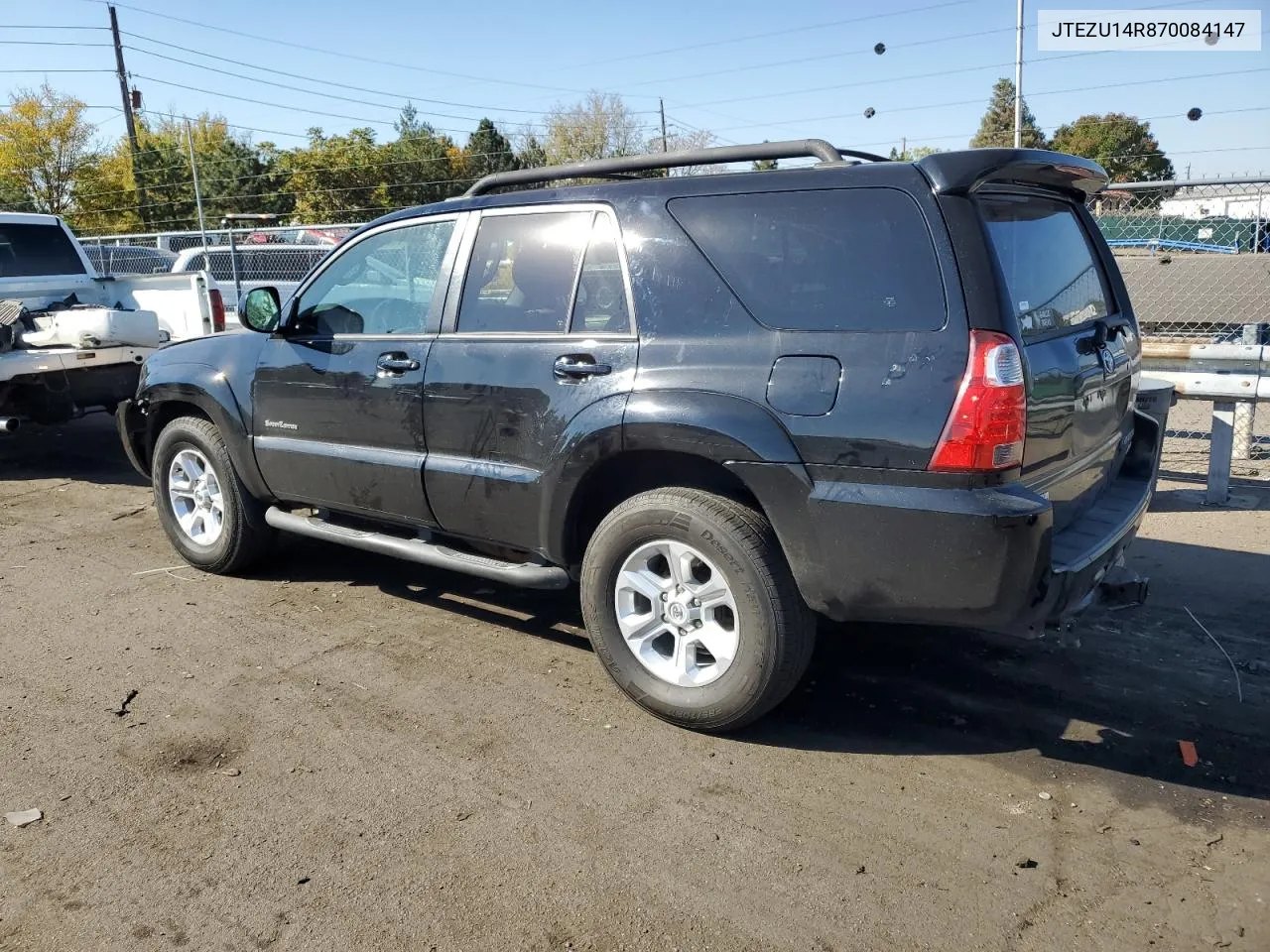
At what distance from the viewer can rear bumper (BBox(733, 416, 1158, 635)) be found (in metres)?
3.05

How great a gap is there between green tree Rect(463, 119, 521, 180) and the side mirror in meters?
41.6

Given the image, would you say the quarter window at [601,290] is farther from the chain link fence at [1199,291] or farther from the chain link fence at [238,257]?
the chain link fence at [238,257]

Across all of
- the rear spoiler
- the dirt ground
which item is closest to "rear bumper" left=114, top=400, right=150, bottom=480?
the dirt ground

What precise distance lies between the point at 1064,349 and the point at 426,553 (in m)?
2.72

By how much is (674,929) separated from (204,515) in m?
3.99

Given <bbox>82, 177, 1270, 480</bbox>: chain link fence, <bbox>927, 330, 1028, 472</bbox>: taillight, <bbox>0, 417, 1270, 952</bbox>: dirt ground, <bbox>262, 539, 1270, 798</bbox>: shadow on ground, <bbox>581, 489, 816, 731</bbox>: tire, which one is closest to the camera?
<bbox>0, 417, 1270, 952</bbox>: dirt ground

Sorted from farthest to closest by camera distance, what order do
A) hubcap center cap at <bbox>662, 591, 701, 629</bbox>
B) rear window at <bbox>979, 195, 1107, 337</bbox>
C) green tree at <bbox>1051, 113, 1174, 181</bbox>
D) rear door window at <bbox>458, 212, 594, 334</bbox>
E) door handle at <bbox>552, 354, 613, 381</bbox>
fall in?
green tree at <bbox>1051, 113, 1174, 181</bbox> < rear door window at <bbox>458, 212, 594, 334</bbox> < door handle at <bbox>552, 354, 613, 381</bbox> < hubcap center cap at <bbox>662, 591, 701, 629</bbox> < rear window at <bbox>979, 195, 1107, 337</bbox>

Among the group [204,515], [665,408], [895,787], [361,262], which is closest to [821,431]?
[665,408]

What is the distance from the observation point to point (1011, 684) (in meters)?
4.05

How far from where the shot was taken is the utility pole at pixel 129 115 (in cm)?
3428

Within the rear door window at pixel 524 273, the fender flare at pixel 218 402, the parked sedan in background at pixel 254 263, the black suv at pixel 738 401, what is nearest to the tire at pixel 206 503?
the fender flare at pixel 218 402

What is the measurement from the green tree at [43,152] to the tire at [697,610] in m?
36.4

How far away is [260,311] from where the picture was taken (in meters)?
5.09

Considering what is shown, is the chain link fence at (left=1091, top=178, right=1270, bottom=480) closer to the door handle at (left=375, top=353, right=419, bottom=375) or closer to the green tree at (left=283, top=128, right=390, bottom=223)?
the door handle at (left=375, top=353, right=419, bottom=375)
